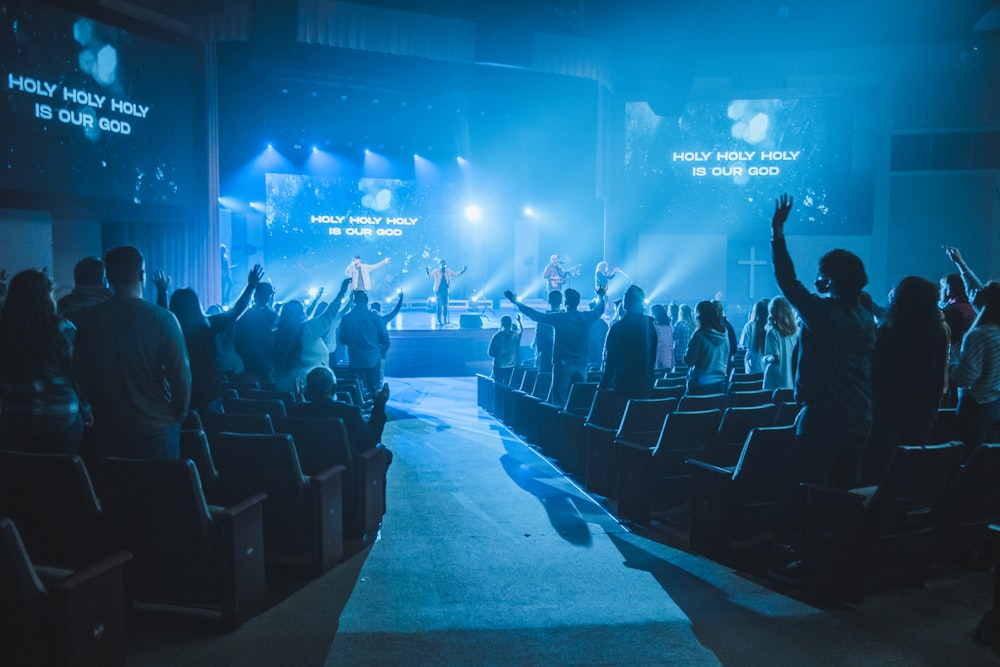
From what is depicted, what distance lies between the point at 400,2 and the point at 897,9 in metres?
9.43

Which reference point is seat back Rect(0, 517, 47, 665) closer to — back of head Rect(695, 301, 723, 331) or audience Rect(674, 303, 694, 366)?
back of head Rect(695, 301, 723, 331)

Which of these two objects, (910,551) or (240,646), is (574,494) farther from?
(240,646)

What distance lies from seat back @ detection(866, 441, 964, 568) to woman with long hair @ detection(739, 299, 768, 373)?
273cm

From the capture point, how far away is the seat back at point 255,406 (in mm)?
4750

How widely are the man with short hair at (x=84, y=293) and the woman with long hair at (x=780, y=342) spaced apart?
4935 mm

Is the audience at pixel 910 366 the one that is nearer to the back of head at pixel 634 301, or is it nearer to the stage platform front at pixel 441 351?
the back of head at pixel 634 301

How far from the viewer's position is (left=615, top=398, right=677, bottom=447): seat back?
498 cm

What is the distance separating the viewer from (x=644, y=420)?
504 centimetres

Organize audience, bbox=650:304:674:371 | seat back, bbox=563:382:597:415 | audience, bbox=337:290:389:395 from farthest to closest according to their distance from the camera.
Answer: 1. audience, bbox=337:290:389:395
2. audience, bbox=650:304:674:371
3. seat back, bbox=563:382:597:415

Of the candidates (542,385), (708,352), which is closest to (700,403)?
(708,352)

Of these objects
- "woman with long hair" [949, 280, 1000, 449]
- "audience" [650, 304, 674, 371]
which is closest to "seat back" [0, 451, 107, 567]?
"woman with long hair" [949, 280, 1000, 449]

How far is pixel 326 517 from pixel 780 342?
405cm

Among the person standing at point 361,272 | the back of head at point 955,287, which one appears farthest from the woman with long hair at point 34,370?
the person standing at point 361,272

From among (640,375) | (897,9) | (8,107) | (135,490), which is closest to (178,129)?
(8,107)
